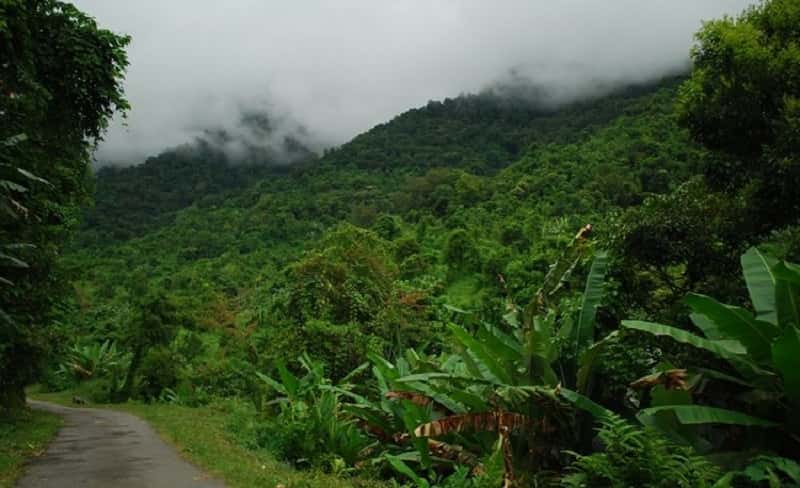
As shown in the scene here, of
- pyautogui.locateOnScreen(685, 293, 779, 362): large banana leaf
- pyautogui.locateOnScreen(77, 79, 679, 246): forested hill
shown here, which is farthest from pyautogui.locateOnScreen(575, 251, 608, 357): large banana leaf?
pyautogui.locateOnScreen(77, 79, 679, 246): forested hill

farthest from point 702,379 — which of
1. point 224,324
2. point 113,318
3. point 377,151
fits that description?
point 377,151

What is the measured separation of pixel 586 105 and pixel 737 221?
82.2m

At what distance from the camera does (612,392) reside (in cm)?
840

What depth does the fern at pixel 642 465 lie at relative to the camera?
19.3 feet

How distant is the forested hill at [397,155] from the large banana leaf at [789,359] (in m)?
59.1

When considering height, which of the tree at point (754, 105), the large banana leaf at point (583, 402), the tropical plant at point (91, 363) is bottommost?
the tropical plant at point (91, 363)

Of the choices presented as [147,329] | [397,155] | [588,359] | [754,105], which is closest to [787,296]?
[588,359]

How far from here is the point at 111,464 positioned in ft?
31.4

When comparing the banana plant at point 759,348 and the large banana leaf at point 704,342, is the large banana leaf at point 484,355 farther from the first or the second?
the large banana leaf at point 704,342

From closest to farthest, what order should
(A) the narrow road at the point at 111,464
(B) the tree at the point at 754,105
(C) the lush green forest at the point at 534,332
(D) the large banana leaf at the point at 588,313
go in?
(C) the lush green forest at the point at 534,332
(A) the narrow road at the point at 111,464
(B) the tree at the point at 754,105
(D) the large banana leaf at the point at 588,313

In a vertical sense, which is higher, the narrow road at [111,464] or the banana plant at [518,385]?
the banana plant at [518,385]

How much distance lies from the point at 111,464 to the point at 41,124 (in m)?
6.80

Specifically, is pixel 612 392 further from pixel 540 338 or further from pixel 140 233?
pixel 140 233

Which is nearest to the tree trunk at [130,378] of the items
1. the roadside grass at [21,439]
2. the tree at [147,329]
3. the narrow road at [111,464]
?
the tree at [147,329]
